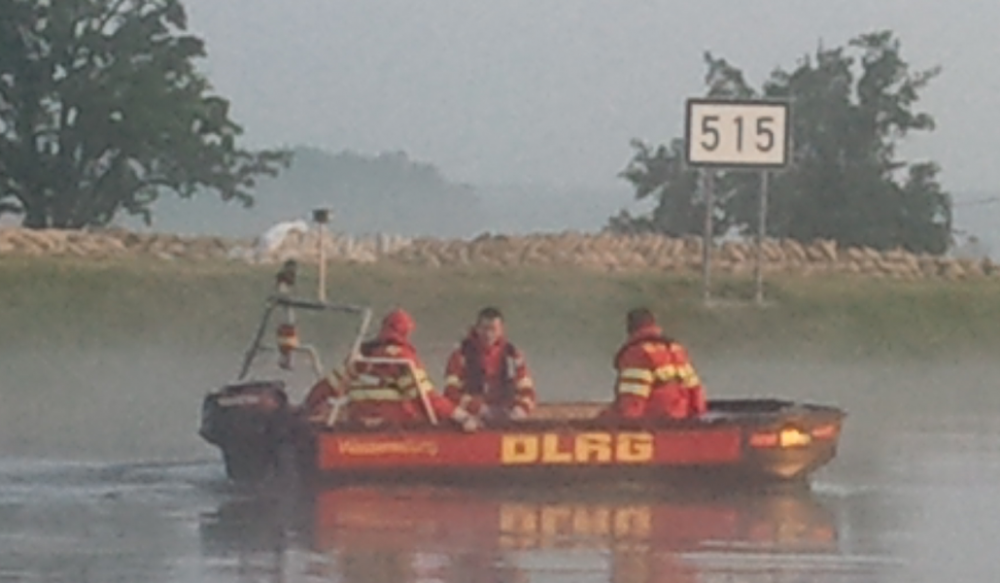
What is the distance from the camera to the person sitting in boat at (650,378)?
20.4 m

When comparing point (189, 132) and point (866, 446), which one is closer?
point (866, 446)

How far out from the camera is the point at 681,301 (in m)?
40.3

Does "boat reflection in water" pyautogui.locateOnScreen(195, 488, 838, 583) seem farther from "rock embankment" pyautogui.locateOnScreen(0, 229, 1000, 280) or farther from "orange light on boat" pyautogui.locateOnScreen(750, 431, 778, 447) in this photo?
"rock embankment" pyautogui.locateOnScreen(0, 229, 1000, 280)

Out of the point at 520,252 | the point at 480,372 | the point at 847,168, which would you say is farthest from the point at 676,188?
the point at 480,372

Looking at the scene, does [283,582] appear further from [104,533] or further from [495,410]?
[495,410]

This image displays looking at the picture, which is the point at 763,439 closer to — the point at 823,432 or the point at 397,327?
the point at 823,432

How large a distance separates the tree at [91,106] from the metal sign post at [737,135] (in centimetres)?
1882

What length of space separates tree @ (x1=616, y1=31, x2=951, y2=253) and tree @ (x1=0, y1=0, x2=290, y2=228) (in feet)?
37.0

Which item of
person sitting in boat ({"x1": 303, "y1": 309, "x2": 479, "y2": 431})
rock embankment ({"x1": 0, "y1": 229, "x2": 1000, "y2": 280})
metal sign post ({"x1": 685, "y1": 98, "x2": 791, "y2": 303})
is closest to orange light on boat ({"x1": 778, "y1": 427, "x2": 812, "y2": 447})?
person sitting in boat ({"x1": 303, "y1": 309, "x2": 479, "y2": 431})

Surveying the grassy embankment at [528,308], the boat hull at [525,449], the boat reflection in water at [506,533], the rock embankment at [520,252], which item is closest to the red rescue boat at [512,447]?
the boat hull at [525,449]

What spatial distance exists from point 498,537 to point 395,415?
2651 mm

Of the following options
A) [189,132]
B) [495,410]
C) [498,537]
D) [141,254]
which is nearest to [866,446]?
[495,410]

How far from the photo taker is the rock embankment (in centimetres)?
4312

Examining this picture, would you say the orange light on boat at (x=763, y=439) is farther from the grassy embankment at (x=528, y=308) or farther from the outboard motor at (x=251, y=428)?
the grassy embankment at (x=528, y=308)
